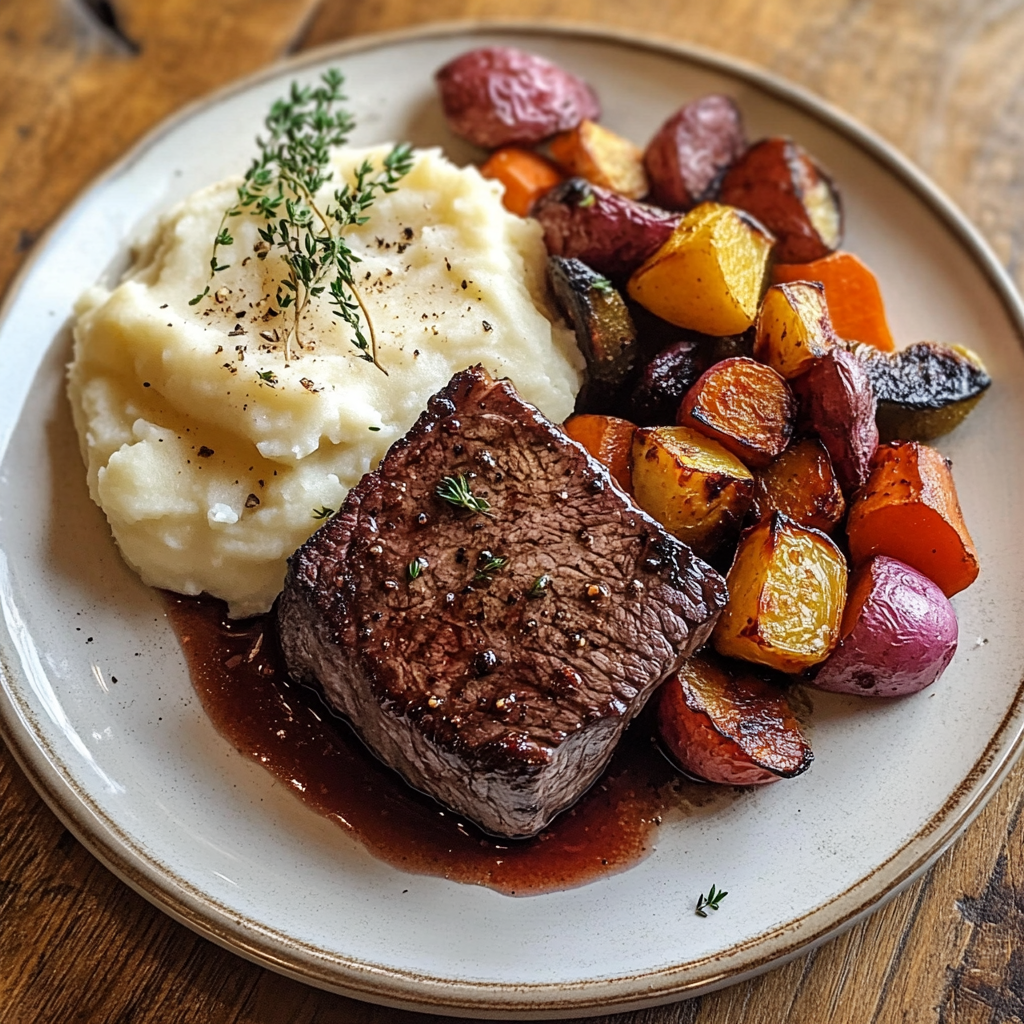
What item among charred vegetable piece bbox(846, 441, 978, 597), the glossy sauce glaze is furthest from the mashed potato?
charred vegetable piece bbox(846, 441, 978, 597)

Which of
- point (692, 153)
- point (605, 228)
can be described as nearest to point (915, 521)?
point (605, 228)

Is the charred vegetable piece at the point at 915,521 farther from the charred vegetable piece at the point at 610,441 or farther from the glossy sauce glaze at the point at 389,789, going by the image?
the glossy sauce glaze at the point at 389,789

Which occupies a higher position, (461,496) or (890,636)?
(890,636)

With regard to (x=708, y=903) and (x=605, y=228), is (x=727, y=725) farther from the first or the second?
(x=605, y=228)

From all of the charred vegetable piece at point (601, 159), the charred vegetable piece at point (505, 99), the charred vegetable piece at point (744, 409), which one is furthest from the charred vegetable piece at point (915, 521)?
the charred vegetable piece at point (505, 99)

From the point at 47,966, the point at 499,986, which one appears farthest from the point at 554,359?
the point at 47,966

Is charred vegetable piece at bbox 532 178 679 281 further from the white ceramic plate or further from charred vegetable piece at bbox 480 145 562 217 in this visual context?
the white ceramic plate
